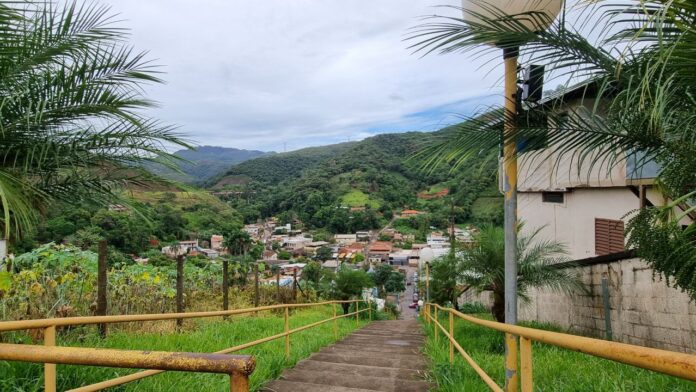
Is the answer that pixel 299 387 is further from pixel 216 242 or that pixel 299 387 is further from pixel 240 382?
pixel 216 242

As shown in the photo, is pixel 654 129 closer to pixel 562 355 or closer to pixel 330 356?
pixel 562 355

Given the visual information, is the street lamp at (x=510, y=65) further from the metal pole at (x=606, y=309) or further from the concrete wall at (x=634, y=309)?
the metal pole at (x=606, y=309)

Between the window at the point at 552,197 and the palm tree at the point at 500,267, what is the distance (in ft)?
15.1

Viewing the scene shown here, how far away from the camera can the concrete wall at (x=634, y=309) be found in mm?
5371

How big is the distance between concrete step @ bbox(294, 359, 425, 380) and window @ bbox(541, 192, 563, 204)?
9.70m

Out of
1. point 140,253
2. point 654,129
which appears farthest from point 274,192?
point 654,129

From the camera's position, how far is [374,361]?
5.10m

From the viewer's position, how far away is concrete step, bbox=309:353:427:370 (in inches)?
195

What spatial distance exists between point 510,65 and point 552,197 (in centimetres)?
1061

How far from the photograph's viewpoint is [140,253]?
11.5m

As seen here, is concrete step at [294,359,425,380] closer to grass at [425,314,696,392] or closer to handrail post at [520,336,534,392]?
grass at [425,314,696,392]

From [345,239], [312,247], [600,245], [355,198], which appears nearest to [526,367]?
[600,245]

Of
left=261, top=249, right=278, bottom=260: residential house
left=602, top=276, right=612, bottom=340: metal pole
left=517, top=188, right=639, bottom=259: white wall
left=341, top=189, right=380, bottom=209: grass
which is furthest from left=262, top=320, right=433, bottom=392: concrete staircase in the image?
left=341, top=189, right=380, bottom=209: grass

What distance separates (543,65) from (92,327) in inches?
193
